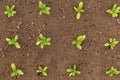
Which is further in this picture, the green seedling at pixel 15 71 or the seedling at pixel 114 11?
the seedling at pixel 114 11

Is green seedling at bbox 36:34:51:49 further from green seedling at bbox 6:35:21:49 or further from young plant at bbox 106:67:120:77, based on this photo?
young plant at bbox 106:67:120:77

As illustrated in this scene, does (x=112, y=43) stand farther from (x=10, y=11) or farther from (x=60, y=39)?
(x=10, y=11)

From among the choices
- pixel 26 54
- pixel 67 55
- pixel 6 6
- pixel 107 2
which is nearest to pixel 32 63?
pixel 26 54

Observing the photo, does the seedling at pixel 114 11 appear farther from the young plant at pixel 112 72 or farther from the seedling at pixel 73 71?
the seedling at pixel 73 71

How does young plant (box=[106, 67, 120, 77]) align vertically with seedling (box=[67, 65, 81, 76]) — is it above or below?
below

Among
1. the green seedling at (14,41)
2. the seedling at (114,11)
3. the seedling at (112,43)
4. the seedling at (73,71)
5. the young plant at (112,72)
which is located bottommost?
the young plant at (112,72)

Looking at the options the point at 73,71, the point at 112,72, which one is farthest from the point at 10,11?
the point at 112,72

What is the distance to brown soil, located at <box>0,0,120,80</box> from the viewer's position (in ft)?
11.3

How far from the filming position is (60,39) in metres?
3.50

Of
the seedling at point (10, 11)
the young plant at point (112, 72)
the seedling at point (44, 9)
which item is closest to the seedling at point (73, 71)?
the young plant at point (112, 72)

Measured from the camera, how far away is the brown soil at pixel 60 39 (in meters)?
3.45

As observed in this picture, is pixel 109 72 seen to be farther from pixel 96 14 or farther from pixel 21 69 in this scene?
pixel 21 69

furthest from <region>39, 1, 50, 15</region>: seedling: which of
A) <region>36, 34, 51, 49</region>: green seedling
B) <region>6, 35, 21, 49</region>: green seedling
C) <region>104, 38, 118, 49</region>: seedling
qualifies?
<region>104, 38, 118, 49</region>: seedling

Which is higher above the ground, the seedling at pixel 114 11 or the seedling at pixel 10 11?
the seedling at pixel 10 11
